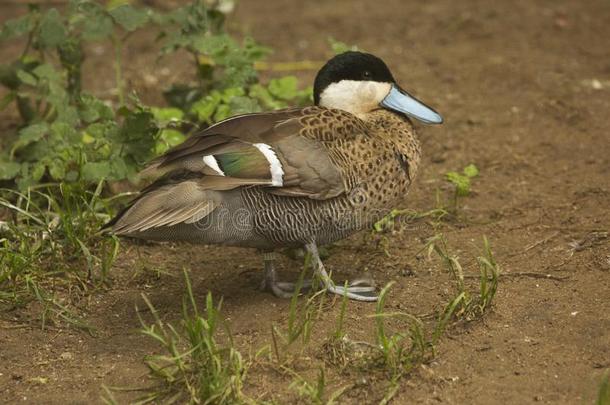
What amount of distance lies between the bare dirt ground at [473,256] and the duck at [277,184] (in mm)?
321

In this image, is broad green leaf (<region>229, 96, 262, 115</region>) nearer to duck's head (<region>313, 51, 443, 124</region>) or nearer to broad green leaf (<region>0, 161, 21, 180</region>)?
duck's head (<region>313, 51, 443, 124</region>)

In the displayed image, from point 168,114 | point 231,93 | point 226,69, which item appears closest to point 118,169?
point 168,114

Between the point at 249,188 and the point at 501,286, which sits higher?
the point at 249,188

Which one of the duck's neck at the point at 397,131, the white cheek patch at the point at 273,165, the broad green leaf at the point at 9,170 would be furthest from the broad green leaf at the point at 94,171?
the duck's neck at the point at 397,131

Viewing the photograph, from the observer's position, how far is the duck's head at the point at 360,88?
4.07 metres

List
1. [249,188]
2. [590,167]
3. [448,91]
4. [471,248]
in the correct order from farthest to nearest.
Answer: [448,91]
[590,167]
[471,248]
[249,188]

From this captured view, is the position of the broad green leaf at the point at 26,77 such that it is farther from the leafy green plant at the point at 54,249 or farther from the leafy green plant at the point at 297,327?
the leafy green plant at the point at 297,327

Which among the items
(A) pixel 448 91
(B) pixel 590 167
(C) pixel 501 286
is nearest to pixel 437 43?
(A) pixel 448 91

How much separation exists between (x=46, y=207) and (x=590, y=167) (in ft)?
8.68

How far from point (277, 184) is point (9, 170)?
1.58 m

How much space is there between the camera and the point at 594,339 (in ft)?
11.0

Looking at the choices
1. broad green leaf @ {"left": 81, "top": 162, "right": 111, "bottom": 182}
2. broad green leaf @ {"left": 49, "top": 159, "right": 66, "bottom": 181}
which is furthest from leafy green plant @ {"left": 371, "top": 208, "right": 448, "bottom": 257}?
broad green leaf @ {"left": 49, "top": 159, "right": 66, "bottom": 181}

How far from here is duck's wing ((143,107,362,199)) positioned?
11.8 feet

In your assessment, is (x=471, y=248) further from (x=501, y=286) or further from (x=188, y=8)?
(x=188, y=8)
